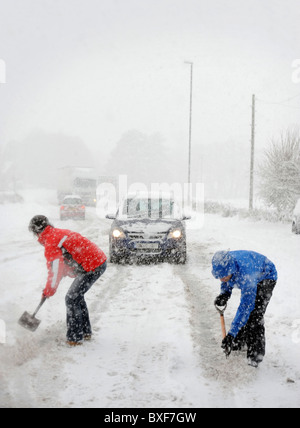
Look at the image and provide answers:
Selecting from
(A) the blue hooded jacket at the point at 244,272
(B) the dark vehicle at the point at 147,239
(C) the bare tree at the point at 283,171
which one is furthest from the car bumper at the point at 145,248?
(C) the bare tree at the point at 283,171

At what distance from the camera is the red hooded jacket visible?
12.6 feet

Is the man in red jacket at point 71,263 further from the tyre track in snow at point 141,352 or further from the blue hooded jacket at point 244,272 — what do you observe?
the blue hooded jacket at point 244,272

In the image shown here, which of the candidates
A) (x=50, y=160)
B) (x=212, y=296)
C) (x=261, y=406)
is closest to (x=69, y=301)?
(x=261, y=406)

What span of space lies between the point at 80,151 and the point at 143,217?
91831 millimetres

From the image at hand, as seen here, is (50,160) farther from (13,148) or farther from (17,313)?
(17,313)

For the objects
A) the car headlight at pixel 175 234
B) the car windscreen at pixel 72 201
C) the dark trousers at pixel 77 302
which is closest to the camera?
the dark trousers at pixel 77 302

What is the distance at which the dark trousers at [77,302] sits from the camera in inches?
161

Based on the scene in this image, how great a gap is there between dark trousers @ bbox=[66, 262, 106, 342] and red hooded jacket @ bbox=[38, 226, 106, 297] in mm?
87

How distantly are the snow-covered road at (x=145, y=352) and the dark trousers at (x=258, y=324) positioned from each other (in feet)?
0.56

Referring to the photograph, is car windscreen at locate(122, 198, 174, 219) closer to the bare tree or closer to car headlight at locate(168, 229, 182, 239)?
car headlight at locate(168, 229, 182, 239)

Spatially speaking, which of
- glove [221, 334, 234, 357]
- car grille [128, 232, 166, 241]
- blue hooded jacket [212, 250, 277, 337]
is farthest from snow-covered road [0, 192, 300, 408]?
car grille [128, 232, 166, 241]

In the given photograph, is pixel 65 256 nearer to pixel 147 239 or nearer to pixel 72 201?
pixel 147 239

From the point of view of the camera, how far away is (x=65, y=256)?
393cm

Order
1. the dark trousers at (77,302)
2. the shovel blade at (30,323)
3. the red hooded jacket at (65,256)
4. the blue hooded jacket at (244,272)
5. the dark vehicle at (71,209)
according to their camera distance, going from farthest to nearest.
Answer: the dark vehicle at (71,209) → the shovel blade at (30,323) → the dark trousers at (77,302) → the red hooded jacket at (65,256) → the blue hooded jacket at (244,272)
